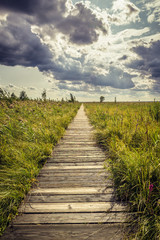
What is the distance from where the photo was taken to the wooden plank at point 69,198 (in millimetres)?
1676

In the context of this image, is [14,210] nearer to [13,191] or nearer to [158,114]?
[13,191]

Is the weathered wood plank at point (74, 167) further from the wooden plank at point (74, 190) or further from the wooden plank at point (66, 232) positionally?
the wooden plank at point (66, 232)

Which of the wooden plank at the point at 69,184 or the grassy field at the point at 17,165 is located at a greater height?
the grassy field at the point at 17,165

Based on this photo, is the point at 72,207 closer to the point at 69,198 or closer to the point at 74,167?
the point at 69,198

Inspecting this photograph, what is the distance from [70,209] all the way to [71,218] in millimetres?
112

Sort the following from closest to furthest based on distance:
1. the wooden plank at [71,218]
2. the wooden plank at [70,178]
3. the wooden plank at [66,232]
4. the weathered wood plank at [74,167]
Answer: the wooden plank at [66,232], the wooden plank at [71,218], the wooden plank at [70,178], the weathered wood plank at [74,167]

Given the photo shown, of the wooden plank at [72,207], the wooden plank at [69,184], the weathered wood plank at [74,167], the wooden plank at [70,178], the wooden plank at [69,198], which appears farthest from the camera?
the weathered wood plank at [74,167]

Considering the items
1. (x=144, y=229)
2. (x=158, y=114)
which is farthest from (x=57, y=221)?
(x=158, y=114)

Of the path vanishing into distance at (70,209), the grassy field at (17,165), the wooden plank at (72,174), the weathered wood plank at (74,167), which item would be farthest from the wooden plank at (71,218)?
the weathered wood plank at (74,167)

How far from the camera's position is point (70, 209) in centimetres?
153

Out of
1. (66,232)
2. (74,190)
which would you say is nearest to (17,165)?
(74,190)

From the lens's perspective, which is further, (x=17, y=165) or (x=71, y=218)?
(x=17, y=165)

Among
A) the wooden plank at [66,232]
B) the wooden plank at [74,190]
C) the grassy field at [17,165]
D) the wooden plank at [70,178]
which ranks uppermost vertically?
the grassy field at [17,165]

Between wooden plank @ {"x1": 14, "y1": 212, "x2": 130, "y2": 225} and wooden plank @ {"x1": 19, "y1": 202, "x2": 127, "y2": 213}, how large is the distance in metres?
0.05
